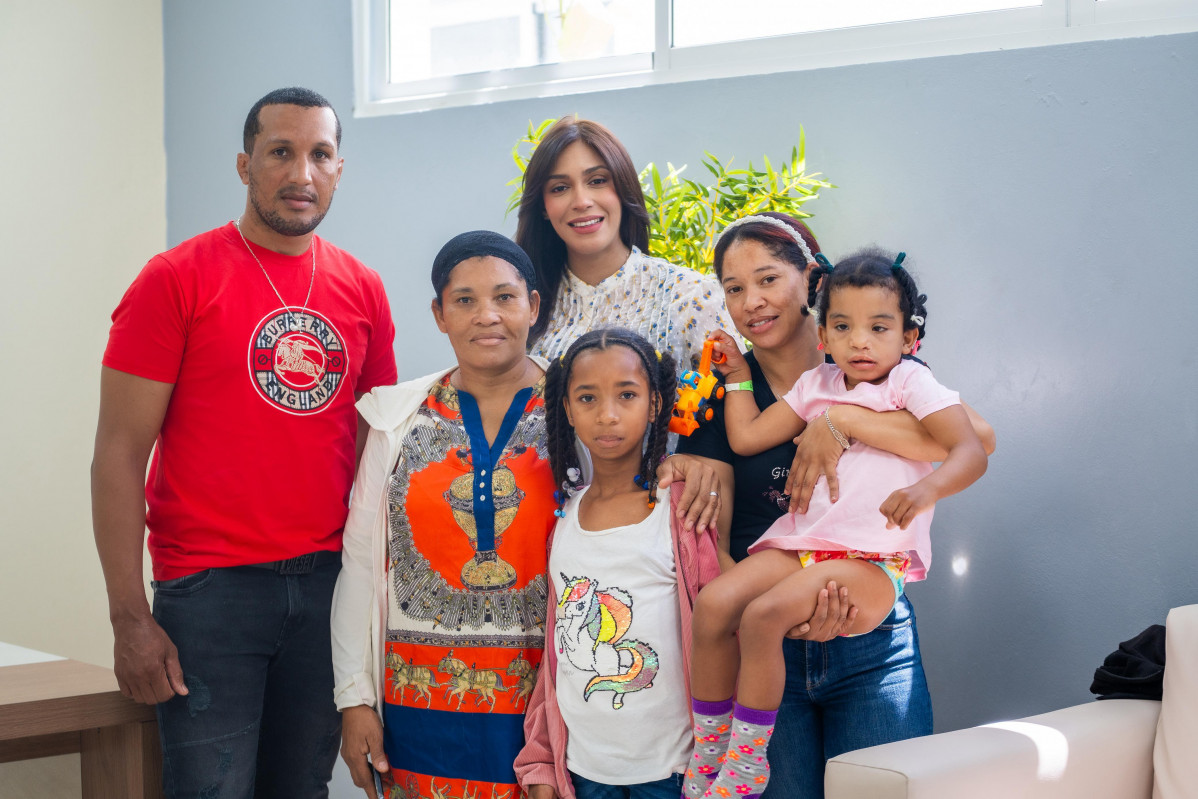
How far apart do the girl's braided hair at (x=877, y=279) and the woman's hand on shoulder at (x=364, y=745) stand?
111 centimetres

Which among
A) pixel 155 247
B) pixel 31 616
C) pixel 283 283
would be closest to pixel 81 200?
pixel 155 247

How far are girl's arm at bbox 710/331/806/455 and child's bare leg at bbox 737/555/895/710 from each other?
0.91ft

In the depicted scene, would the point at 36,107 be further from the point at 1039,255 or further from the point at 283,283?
the point at 1039,255

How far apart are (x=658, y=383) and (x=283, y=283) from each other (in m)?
0.79

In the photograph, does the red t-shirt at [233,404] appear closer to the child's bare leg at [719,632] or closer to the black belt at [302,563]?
the black belt at [302,563]

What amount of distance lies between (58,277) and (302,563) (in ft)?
8.44

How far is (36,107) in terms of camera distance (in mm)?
3836

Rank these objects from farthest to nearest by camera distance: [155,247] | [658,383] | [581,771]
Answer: [155,247]
[658,383]
[581,771]

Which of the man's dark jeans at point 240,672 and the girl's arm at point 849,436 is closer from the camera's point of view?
the girl's arm at point 849,436

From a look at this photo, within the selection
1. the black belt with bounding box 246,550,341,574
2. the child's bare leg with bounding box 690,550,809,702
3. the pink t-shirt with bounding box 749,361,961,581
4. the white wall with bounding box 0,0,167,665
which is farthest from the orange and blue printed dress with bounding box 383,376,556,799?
the white wall with bounding box 0,0,167,665

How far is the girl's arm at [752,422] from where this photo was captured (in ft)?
6.06

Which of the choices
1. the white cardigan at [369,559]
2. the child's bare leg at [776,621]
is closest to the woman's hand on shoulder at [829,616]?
the child's bare leg at [776,621]

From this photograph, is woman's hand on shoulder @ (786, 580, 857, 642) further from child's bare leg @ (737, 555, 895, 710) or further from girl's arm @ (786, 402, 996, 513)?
girl's arm @ (786, 402, 996, 513)

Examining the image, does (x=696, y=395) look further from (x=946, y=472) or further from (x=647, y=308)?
(x=946, y=472)
